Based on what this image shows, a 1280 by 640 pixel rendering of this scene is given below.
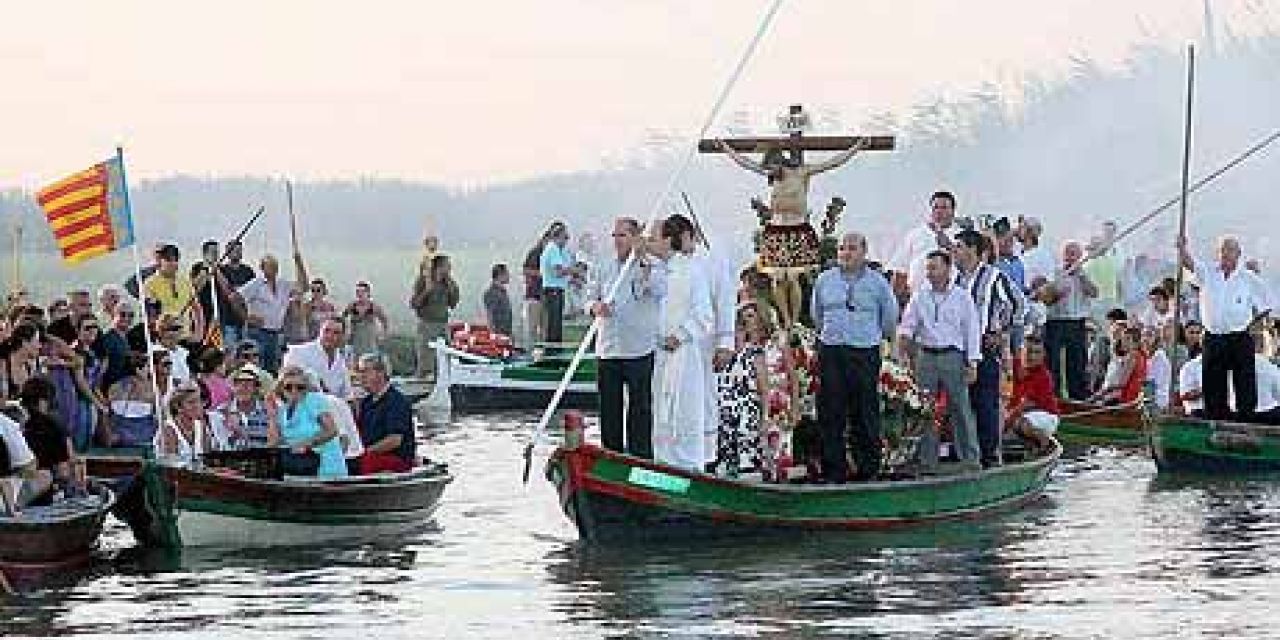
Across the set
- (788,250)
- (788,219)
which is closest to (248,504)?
(788,250)

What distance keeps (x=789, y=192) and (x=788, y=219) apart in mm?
187

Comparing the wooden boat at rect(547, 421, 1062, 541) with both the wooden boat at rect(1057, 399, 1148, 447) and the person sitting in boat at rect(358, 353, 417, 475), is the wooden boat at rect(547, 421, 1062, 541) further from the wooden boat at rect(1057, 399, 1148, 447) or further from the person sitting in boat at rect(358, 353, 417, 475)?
the wooden boat at rect(1057, 399, 1148, 447)

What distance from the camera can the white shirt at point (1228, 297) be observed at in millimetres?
28625

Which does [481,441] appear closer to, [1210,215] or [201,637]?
[201,637]

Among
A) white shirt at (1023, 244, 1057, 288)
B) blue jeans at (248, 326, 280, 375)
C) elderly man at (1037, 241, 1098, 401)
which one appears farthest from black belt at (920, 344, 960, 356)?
blue jeans at (248, 326, 280, 375)

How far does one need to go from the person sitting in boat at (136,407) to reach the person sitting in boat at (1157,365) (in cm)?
866

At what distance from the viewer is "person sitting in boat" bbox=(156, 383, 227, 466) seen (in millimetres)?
24891

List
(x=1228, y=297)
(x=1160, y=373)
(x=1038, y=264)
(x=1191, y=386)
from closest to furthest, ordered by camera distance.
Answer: (x=1228, y=297) < (x=1191, y=386) < (x=1160, y=373) < (x=1038, y=264)

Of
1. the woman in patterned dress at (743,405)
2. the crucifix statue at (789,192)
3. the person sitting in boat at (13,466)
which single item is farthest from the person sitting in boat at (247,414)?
the crucifix statue at (789,192)

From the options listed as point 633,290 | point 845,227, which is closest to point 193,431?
point 633,290

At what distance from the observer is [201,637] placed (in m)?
19.6

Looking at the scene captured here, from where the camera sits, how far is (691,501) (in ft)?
77.3

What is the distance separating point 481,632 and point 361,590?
2351 millimetres

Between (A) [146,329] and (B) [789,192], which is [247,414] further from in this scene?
(B) [789,192]
